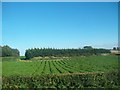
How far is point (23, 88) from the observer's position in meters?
22.7

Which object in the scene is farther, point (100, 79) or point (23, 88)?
point (100, 79)

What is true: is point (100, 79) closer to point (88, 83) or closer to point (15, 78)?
point (88, 83)

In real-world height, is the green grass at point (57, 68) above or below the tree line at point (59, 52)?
below

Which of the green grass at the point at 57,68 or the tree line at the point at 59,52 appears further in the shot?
the tree line at the point at 59,52

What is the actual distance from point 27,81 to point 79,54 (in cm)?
7085

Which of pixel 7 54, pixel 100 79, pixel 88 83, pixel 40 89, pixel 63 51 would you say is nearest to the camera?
pixel 40 89

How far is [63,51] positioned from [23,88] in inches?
3380

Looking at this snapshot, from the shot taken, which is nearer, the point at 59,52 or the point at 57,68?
the point at 57,68

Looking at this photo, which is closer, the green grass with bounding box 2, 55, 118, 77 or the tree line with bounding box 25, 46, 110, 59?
the green grass with bounding box 2, 55, 118, 77

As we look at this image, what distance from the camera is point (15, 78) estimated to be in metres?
32.6

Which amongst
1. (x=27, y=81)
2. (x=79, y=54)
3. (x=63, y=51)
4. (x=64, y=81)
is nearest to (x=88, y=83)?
(x=64, y=81)

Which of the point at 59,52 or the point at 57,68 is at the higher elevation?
the point at 59,52

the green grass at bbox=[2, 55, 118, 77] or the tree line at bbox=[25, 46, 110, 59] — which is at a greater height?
the tree line at bbox=[25, 46, 110, 59]

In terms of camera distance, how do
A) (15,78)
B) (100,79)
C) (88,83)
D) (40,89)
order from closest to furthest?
1. (40,89)
2. (88,83)
3. (100,79)
4. (15,78)
